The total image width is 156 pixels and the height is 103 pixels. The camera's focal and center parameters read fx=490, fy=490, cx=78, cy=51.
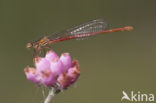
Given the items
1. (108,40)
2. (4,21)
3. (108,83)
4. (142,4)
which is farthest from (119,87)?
(142,4)

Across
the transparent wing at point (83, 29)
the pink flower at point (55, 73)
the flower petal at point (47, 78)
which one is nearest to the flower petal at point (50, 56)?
the pink flower at point (55, 73)

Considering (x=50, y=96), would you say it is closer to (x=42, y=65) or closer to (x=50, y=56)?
(x=42, y=65)

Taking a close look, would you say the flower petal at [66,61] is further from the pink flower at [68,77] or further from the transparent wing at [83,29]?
the transparent wing at [83,29]

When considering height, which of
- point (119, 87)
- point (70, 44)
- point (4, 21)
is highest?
point (4, 21)

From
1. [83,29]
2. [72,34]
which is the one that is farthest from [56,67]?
[83,29]

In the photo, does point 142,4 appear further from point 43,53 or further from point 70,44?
point 43,53

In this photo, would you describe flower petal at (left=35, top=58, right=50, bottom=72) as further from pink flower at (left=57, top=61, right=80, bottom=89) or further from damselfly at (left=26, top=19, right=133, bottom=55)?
damselfly at (left=26, top=19, right=133, bottom=55)

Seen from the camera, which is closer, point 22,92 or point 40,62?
point 40,62
